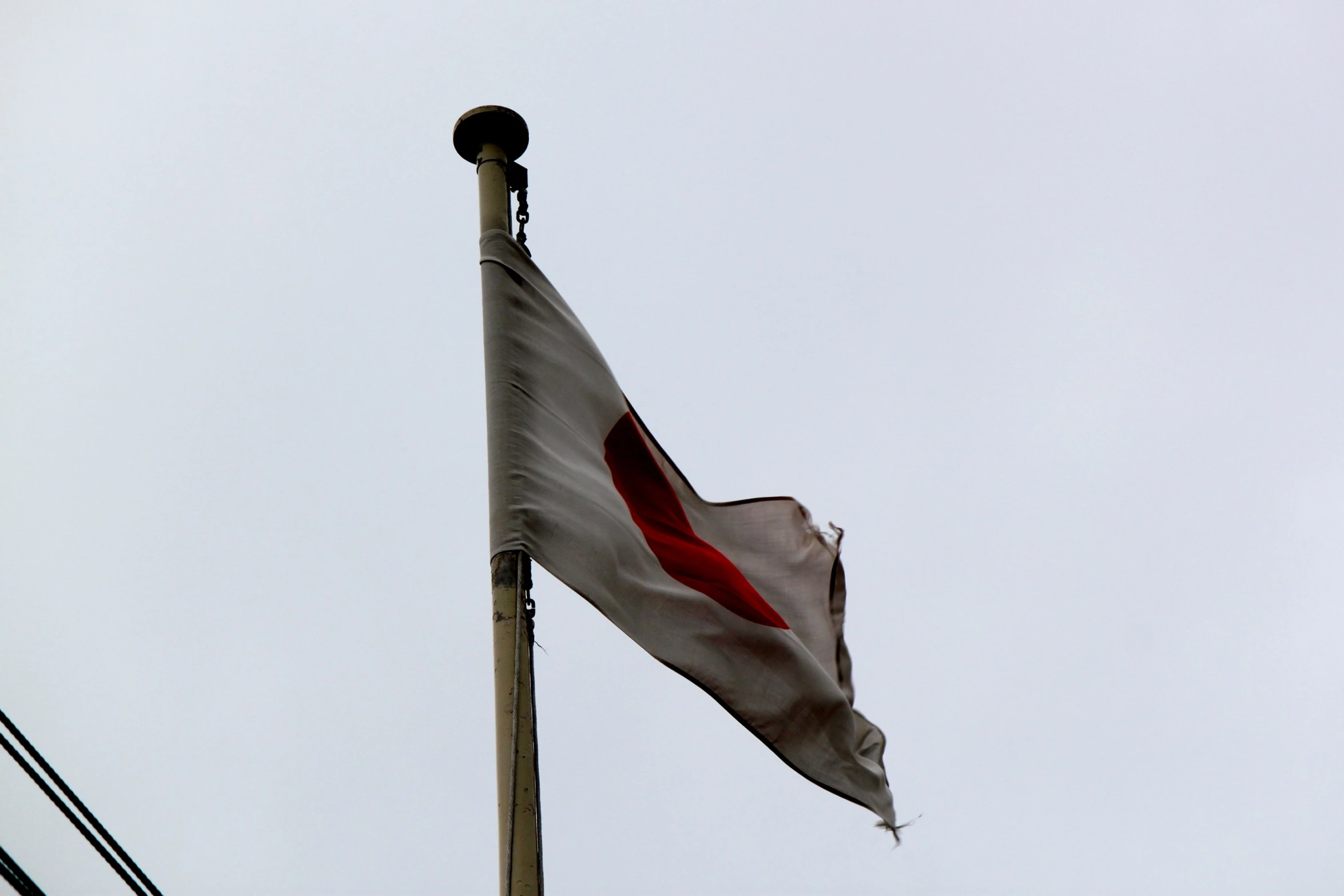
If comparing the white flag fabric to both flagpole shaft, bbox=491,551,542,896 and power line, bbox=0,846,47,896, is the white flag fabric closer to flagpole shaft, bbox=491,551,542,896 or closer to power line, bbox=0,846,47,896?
flagpole shaft, bbox=491,551,542,896

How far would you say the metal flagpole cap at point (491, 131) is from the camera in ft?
24.1

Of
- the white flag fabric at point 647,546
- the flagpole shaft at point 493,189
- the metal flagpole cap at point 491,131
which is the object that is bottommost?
the white flag fabric at point 647,546

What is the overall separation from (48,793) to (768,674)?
3.31 meters

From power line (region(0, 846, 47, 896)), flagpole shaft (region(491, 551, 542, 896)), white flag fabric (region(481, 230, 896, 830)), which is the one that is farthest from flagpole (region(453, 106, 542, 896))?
power line (region(0, 846, 47, 896))

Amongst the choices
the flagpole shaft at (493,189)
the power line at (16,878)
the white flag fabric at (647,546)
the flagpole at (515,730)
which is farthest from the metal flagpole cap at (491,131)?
the power line at (16,878)

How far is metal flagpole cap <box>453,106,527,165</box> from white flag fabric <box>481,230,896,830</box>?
52 cm

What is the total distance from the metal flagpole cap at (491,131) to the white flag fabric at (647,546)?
524 mm

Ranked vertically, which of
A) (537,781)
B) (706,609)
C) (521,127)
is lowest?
(537,781)

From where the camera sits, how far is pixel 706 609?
7414 millimetres

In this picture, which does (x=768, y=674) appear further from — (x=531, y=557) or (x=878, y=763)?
(x=531, y=557)

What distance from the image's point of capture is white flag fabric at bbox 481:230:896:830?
654cm

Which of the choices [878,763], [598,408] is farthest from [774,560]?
[598,408]

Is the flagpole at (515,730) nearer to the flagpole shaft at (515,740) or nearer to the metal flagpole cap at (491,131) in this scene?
the flagpole shaft at (515,740)

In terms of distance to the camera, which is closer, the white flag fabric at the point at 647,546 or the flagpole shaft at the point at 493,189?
the white flag fabric at the point at 647,546
